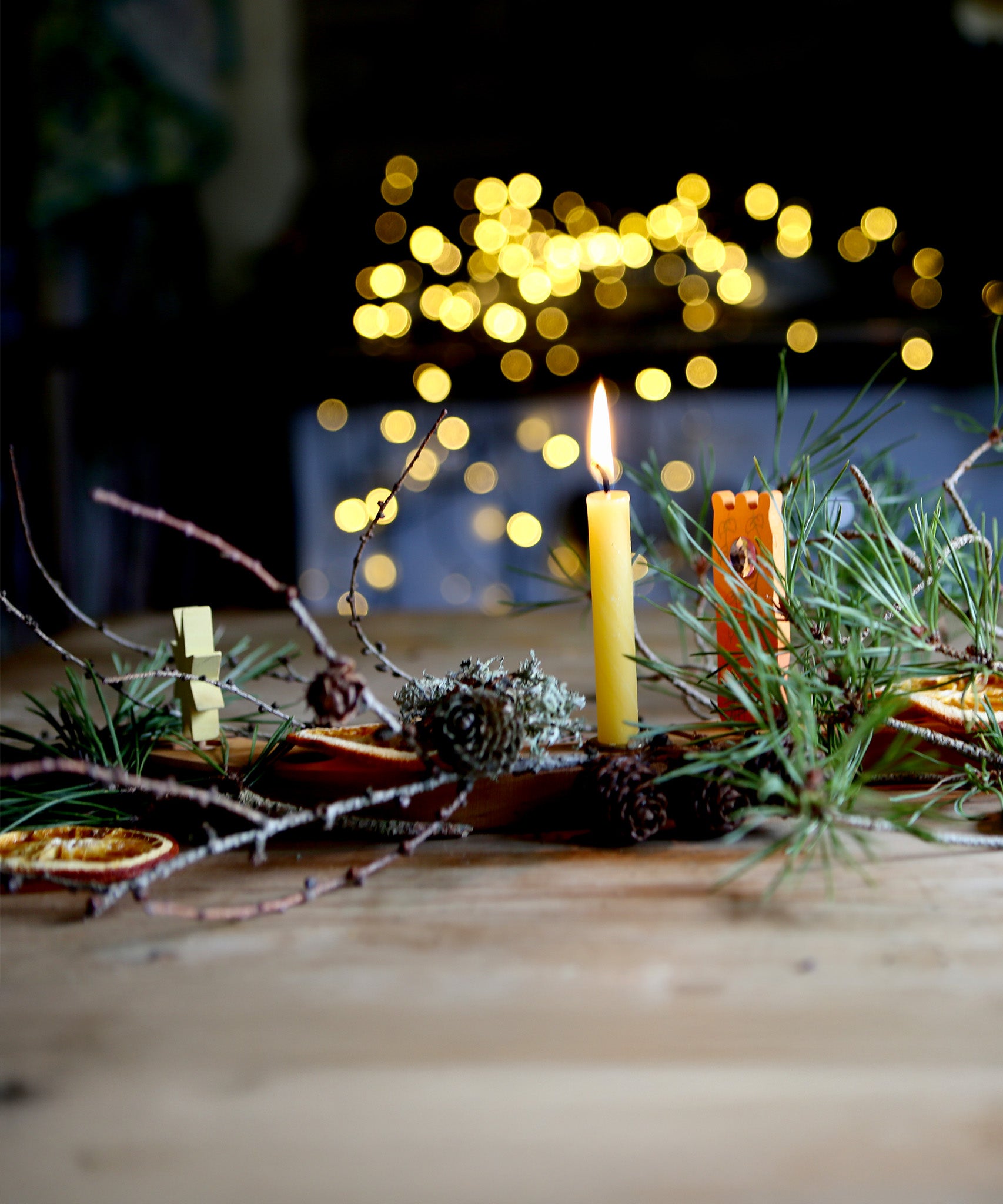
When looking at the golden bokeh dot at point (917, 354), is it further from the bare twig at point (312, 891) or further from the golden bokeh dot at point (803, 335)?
the bare twig at point (312, 891)

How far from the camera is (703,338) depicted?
1794 mm

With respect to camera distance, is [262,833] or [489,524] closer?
[262,833]

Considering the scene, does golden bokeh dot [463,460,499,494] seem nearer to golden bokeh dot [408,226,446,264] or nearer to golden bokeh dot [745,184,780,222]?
golden bokeh dot [408,226,446,264]

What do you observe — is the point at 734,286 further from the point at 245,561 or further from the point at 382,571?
the point at 245,561

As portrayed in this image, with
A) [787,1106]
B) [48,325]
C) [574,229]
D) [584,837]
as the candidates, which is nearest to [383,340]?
[574,229]

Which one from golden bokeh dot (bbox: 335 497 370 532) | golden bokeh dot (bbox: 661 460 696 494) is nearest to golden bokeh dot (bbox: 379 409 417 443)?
golden bokeh dot (bbox: 335 497 370 532)

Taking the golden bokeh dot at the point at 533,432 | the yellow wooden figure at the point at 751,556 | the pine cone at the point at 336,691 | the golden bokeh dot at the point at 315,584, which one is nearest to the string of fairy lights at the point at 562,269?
the golden bokeh dot at the point at 533,432

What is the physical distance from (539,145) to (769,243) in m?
0.53

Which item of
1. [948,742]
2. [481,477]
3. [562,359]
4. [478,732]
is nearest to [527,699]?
[478,732]

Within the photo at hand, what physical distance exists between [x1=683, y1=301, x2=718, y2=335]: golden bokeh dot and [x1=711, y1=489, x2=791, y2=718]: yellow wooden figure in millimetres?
1583

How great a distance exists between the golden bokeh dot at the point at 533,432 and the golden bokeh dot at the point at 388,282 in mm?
393

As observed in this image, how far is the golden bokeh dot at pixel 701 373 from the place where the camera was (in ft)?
6.19

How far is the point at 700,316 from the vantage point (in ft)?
6.05

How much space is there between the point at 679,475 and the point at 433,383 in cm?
57
